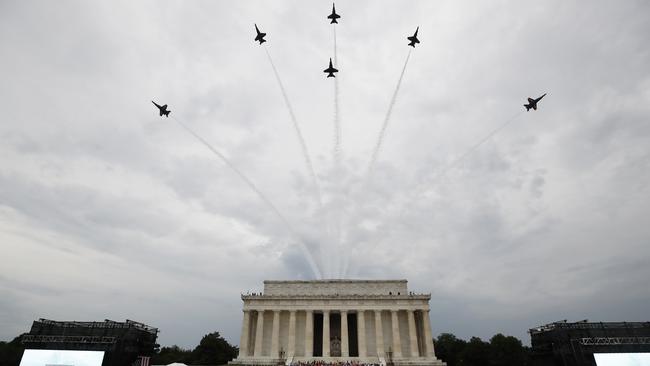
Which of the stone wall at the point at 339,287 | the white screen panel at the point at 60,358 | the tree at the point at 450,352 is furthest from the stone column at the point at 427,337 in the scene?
the white screen panel at the point at 60,358

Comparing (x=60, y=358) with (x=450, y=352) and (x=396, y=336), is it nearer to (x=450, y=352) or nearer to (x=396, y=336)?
(x=396, y=336)

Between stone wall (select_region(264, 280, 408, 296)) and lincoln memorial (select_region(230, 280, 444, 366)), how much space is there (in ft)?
0.57

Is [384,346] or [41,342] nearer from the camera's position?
[41,342]

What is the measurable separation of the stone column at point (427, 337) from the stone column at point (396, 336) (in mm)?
4181

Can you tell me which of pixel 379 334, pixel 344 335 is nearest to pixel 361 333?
pixel 344 335

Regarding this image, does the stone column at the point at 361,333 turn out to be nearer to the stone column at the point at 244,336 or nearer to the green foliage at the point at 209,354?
the stone column at the point at 244,336

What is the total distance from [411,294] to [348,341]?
44.4ft

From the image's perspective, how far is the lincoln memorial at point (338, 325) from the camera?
193ft

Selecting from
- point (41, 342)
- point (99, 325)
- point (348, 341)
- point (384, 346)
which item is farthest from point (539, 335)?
point (41, 342)

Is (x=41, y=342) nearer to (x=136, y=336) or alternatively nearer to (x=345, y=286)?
(x=136, y=336)

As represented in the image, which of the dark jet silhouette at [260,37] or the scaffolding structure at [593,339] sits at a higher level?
the dark jet silhouette at [260,37]

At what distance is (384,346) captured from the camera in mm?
60125

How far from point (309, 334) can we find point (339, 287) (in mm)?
9811

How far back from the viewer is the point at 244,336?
59.9 m
